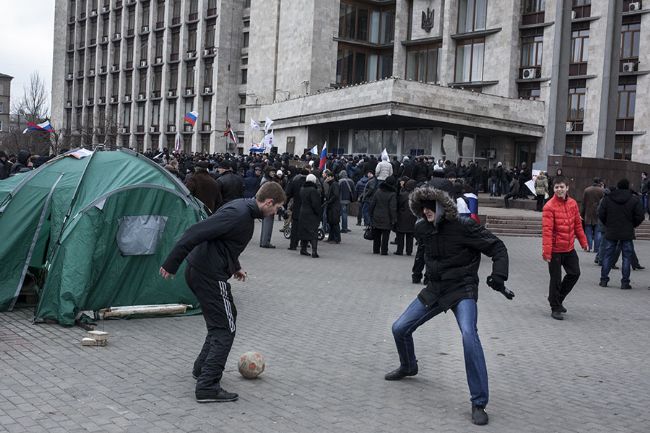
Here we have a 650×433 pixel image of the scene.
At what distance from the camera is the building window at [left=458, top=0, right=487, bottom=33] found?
145 feet

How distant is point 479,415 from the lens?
5.52 metres

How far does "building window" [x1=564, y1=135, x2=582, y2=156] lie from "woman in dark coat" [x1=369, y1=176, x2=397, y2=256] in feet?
91.3

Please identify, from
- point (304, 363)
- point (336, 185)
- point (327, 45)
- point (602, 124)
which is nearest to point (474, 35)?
point (327, 45)

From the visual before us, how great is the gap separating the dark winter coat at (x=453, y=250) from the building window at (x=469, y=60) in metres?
40.3

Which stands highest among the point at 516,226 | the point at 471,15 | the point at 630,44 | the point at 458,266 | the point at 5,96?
the point at 471,15

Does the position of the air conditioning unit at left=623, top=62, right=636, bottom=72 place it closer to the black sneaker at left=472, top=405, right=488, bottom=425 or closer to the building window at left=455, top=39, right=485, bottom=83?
the building window at left=455, top=39, right=485, bottom=83

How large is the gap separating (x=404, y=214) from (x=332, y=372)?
32.7 feet

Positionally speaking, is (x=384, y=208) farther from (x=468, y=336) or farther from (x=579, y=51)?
(x=579, y=51)

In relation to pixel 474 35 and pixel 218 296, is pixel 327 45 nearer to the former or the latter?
Answer: pixel 474 35

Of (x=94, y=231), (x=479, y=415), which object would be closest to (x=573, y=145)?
(x=94, y=231)

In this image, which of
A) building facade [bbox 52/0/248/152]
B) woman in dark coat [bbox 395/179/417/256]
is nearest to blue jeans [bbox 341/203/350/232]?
woman in dark coat [bbox 395/179/417/256]

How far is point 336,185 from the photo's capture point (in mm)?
18281

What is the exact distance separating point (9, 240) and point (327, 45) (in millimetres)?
39496

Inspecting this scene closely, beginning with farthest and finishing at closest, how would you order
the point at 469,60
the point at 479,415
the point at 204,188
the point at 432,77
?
the point at 432,77
the point at 469,60
the point at 204,188
the point at 479,415
